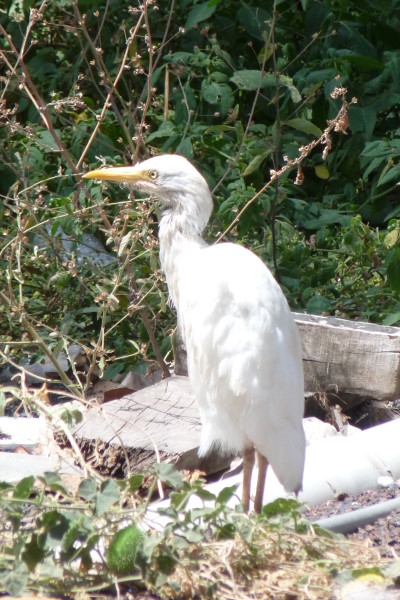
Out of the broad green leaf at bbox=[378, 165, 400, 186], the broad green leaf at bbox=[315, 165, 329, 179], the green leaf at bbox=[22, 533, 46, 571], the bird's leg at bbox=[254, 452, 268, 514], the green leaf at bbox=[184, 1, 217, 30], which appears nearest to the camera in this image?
the green leaf at bbox=[22, 533, 46, 571]

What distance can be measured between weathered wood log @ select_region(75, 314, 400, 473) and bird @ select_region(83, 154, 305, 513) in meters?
0.26

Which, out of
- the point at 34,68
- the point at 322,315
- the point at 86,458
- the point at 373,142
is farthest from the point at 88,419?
the point at 34,68

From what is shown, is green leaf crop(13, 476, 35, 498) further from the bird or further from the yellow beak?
the yellow beak

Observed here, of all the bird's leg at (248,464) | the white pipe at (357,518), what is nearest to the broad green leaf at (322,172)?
the bird's leg at (248,464)

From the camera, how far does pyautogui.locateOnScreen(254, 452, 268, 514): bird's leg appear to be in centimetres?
352

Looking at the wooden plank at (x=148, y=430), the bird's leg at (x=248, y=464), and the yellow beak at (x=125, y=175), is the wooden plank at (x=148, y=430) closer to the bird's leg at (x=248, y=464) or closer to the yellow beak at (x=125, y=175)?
the bird's leg at (x=248, y=464)

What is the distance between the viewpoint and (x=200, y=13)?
21.5 feet

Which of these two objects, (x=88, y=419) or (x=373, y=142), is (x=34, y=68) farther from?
(x=88, y=419)

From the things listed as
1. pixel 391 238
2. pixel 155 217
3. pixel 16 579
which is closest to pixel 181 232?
pixel 16 579

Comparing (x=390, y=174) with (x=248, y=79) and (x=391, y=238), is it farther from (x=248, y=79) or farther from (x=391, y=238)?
(x=248, y=79)

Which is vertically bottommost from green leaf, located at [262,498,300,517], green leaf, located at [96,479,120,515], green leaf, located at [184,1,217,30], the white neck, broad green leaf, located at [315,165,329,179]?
broad green leaf, located at [315,165,329,179]

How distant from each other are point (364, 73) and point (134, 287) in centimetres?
306

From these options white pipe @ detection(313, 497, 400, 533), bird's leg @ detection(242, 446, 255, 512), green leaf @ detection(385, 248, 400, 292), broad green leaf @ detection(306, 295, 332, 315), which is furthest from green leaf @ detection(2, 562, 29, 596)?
green leaf @ detection(385, 248, 400, 292)

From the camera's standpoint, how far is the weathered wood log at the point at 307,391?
157 inches
